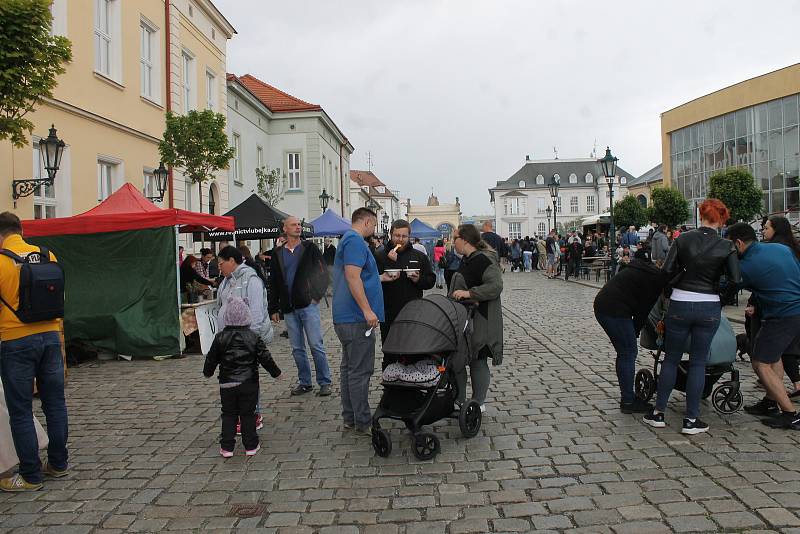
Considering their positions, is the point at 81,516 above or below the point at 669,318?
below

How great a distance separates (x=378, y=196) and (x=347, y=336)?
11340cm

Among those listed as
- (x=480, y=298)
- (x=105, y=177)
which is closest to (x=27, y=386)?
(x=480, y=298)

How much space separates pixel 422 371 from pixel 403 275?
1.44 metres

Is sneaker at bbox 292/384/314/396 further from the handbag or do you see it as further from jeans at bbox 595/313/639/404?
the handbag

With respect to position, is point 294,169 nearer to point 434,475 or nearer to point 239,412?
point 239,412

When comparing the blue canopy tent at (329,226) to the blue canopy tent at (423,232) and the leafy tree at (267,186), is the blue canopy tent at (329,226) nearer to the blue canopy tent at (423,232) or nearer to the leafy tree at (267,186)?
the leafy tree at (267,186)

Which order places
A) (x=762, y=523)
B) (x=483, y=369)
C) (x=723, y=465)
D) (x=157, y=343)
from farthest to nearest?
1. (x=157, y=343)
2. (x=483, y=369)
3. (x=723, y=465)
4. (x=762, y=523)

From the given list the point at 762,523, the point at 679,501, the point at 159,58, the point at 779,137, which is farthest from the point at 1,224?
the point at 779,137

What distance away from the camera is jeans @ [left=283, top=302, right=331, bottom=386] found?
7297mm

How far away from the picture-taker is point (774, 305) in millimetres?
5531

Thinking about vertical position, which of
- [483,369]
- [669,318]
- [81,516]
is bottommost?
[81,516]

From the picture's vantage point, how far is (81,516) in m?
4.11

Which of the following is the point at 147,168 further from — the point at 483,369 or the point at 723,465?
the point at 723,465

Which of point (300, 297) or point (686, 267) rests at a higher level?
point (686, 267)
